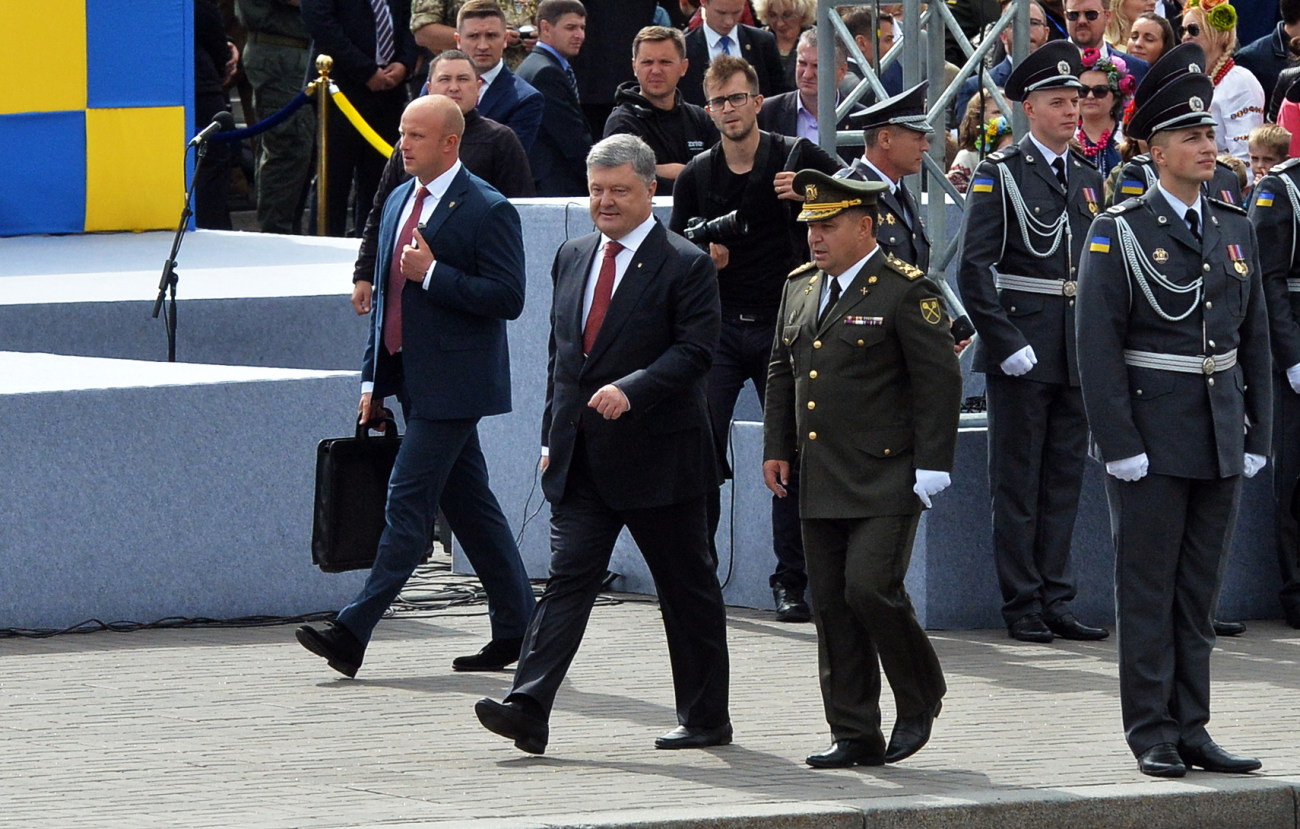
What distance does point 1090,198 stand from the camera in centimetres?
1026

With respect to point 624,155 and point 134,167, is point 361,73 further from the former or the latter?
point 624,155

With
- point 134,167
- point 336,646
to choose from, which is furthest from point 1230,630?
point 134,167

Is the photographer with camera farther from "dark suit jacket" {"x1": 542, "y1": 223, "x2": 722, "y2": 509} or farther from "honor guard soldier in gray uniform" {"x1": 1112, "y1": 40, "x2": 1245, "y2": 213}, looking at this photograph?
"dark suit jacket" {"x1": 542, "y1": 223, "x2": 722, "y2": 509}

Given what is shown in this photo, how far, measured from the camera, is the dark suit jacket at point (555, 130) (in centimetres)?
1398

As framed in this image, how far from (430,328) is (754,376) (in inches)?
77.8

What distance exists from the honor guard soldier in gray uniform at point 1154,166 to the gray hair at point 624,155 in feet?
5.01

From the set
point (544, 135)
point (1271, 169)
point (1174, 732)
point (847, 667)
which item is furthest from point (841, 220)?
point (544, 135)

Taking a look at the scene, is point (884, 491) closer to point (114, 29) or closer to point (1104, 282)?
point (1104, 282)

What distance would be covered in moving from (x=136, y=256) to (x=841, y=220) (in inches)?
304

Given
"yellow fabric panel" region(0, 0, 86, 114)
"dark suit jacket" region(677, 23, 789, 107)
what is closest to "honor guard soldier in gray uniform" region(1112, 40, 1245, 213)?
"dark suit jacket" region(677, 23, 789, 107)

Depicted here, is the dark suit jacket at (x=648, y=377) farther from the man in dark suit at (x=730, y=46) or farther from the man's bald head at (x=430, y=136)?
the man in dark suit at (x=730, y=46)

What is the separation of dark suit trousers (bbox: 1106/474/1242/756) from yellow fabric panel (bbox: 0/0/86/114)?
30.5ft

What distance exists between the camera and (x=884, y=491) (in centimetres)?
758

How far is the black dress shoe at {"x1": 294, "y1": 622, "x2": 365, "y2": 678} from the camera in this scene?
901 cm
